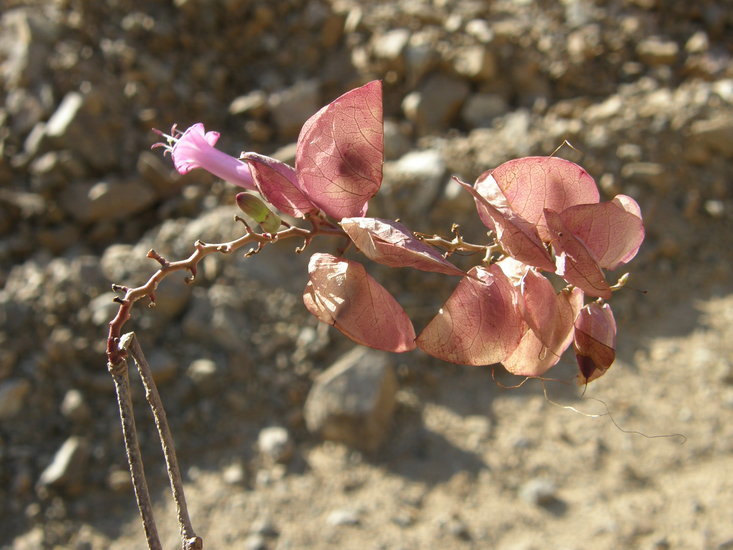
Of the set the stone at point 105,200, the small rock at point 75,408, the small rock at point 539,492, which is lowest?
the small rock at point 539,492

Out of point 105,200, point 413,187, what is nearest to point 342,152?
point 413,187

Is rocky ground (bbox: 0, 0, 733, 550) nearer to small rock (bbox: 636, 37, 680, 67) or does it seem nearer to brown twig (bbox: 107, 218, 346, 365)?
small rock (bbox: 636, 37, 680, 67)

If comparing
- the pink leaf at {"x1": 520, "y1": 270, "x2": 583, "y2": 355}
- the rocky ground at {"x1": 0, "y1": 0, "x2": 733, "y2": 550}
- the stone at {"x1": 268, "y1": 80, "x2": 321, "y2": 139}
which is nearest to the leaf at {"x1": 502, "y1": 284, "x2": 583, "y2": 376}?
the pink leaf at {"x1": 520, "y1": 270, "x2": 583, "y2": 355}

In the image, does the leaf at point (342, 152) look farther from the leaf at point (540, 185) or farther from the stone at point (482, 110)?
the stone at point (482, 110)

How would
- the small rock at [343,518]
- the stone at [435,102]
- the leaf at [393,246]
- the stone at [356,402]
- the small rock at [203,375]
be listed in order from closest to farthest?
1. the leaf at [393,246]
2. the small rock at [343,518]
3. the stone at [356,402]
4. the small rock at [203,375]
5. the stone at [435,102]

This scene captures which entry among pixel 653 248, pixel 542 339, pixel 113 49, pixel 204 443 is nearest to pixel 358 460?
pixel 204 443

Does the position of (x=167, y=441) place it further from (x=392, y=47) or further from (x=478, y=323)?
(x=392, y=47)

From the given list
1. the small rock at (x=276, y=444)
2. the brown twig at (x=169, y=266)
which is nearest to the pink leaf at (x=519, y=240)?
the brown twig at (x=169, y=266)
